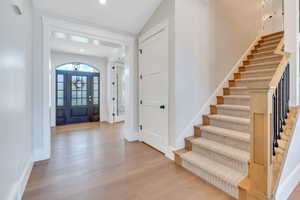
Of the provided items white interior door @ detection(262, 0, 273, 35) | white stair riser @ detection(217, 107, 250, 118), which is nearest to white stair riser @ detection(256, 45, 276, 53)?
white interior door @ detection(262, 0, 273, 35)

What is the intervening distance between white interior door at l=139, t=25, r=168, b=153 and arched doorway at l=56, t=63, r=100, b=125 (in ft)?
10.6

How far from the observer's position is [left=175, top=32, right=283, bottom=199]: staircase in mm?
1826

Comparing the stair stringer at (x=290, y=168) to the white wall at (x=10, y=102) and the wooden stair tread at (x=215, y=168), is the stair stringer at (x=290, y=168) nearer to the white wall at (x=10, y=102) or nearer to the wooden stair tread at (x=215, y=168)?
the wooden stair tread at (x=215, y=168)

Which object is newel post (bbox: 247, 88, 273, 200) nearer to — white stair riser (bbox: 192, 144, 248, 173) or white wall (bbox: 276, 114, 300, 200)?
white wall (bbox: 276, 114, 300, 200)

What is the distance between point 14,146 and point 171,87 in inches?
85.2

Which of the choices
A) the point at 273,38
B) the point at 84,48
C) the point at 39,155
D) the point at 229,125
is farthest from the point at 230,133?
the point at 84,48

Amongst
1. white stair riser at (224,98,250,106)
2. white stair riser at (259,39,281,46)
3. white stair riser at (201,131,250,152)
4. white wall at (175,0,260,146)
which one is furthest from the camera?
white stair riser at (259,39,281,46)

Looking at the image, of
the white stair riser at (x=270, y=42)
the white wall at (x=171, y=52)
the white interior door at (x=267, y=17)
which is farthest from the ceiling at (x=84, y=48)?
the white interior door at (x=267, y=17)

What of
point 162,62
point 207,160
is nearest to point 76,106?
point 162,62

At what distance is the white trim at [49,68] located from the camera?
99.2 inches

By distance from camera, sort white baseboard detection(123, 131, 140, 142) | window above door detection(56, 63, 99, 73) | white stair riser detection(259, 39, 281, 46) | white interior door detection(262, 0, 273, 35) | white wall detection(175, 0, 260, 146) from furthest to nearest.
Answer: window above door detection(56, 63, 99, 73) → white interior door detection(262, 0, 273, 35) → white stair riser detection(259, 39, 281, 46) → white baseboard detection(123, 131, 140, 142) → white wall detection(175, 0, 260, 146)

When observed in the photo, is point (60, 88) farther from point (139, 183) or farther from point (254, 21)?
point (254, 21)

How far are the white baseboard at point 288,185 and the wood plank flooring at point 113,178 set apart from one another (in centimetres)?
48

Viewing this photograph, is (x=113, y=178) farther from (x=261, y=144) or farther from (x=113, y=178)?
(x=261, y=144)
